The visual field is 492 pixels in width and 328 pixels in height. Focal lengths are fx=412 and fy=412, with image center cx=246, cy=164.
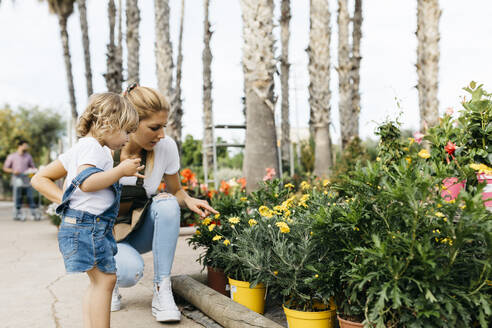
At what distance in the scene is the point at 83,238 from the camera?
1955 mm

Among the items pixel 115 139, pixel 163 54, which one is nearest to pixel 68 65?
pixel 163 54

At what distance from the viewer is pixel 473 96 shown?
2256mm

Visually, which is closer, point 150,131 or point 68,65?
point 150,131

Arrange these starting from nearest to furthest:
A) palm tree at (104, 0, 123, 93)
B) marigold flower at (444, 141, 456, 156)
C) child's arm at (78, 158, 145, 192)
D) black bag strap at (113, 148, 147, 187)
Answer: child's arm at (78, 158, 145, 192) < marigold flower at (444, 141, 456, 156) < black bag strap at (113, 148, 147, 187) < palm tree at (104, 0, 123, 93)

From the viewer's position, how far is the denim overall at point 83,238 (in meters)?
1.93

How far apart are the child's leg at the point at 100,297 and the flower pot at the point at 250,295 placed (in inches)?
29.7

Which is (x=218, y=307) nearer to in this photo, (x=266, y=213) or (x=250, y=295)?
(x=250, y=295)

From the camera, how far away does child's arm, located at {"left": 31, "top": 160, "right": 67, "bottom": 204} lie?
223 cm

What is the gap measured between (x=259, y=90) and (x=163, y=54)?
14.9 feet

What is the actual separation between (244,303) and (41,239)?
16.7 feet

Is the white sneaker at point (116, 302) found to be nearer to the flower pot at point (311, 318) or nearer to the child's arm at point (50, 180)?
the child's arm at point (50, 180)

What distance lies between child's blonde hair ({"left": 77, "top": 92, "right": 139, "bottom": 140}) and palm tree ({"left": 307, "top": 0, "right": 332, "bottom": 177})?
6.53 m

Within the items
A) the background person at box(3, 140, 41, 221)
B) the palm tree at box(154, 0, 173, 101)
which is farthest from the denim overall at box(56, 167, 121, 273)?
the background person at box(3, 140, 41, 221)

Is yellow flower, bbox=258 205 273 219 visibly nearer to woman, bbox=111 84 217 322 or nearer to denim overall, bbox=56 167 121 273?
woman, bbox=111 84 217 322
